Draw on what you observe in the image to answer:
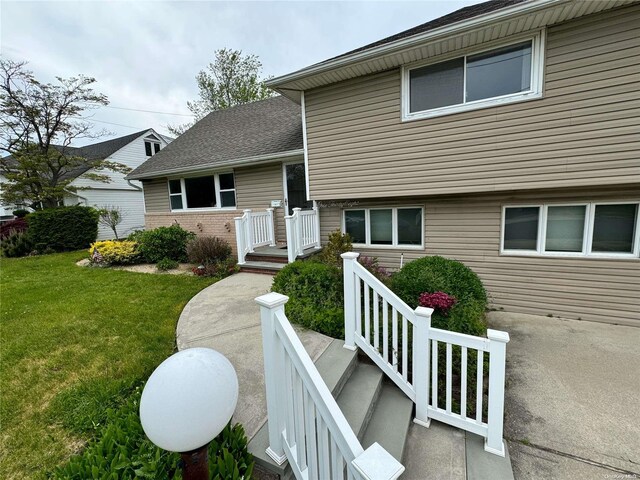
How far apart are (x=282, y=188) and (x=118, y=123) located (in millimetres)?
21279

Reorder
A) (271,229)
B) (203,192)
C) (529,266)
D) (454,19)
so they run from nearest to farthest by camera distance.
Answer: (529,266)
(454,19)
(271,229)
(203,192)

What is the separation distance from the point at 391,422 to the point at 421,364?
1.93 feet

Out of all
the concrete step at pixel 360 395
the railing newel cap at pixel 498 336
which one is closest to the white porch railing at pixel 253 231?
the concrete step at pixel 360 395

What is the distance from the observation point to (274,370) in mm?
1931

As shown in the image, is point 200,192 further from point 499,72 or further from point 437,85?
point 499,72

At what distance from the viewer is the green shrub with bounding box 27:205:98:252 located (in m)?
11.5

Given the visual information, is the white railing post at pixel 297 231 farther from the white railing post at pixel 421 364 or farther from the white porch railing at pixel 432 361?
the white railing post at pixel 421 364

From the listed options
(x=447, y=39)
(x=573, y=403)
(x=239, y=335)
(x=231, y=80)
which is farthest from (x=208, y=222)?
(x=231, y=80)

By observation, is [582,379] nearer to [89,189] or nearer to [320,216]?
[320,216]

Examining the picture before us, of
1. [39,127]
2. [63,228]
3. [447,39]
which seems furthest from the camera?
[39,127]

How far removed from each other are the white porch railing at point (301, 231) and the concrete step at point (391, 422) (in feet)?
14.1

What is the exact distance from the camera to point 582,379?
346cm

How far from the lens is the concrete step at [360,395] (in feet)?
8.04

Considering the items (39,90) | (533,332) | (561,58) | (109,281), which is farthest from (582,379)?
(39,90)
